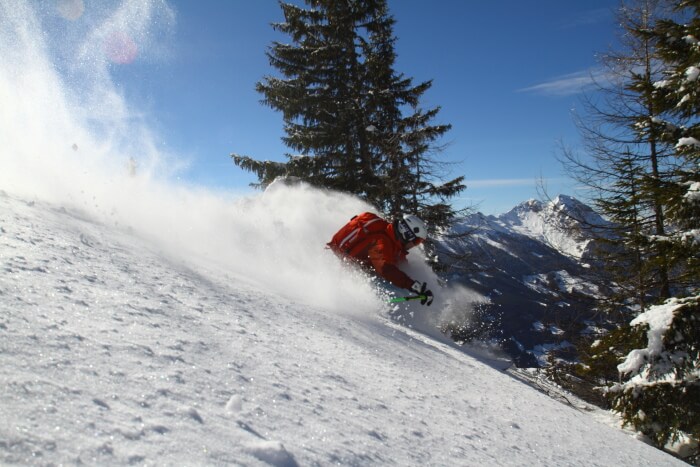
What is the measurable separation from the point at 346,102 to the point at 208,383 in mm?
14442

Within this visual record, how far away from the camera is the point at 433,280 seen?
402 inches

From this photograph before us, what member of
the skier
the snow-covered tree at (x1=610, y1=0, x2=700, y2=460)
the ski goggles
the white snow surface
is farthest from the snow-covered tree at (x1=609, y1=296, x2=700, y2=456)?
the ski goggles

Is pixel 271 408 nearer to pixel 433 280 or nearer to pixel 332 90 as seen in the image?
pixel 433 280

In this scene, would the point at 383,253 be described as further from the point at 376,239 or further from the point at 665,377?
the point at 665,377

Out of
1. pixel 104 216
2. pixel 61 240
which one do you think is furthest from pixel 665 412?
pixel 104 216

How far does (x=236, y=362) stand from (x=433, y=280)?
325 inches

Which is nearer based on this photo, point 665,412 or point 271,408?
point 271,408

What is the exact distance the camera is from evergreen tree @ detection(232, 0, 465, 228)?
14.5 metres

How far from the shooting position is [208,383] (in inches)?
85.5

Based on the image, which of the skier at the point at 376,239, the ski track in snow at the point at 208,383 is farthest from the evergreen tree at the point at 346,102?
the ski track in snow at the point at 208,383

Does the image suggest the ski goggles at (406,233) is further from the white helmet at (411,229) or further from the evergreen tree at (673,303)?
the evergreen tree at (673,303)

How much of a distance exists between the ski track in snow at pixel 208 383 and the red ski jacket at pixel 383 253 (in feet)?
8.72

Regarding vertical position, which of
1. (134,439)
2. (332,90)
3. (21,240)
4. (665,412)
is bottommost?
(134,439)

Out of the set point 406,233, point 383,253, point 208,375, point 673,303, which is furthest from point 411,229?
point 208,375
